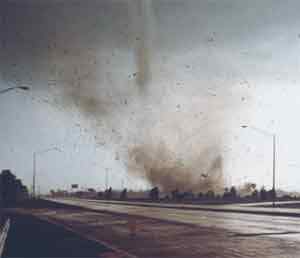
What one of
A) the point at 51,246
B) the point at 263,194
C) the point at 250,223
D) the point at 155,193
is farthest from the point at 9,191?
the point at 51,246

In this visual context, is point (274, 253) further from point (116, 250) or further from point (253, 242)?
point (116, 250)

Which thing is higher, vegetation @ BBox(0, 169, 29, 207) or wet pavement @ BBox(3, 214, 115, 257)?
wet pavement @ BBox(3, 214, 115, 257)

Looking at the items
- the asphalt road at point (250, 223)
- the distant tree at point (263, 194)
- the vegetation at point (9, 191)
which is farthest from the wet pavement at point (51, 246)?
the distant tree at point (263, 194)

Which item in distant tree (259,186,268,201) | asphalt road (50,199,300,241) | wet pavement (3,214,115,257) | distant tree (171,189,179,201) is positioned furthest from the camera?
distant tree (171,189,179,201)

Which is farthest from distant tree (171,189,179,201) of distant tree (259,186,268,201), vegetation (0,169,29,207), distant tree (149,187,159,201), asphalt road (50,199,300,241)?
asphalt road (50,199,300,241)

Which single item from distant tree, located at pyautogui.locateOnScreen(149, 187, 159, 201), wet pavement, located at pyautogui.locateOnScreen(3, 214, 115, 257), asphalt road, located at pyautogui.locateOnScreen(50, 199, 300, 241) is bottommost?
distant tree, located at pyautogui.locateOnScreen(149, 187, 159, 201)

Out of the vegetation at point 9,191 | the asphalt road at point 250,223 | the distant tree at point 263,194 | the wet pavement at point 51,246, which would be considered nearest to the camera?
the wet pavement at point 51,246

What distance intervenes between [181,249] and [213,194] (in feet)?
268

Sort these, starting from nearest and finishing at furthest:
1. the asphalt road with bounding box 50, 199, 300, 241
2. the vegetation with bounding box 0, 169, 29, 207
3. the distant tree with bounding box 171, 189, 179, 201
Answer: the asphalt road with bounding box 50, 199, 300, 241, the vegetation with bounding box 0, 169, 29, 207, the distant tree with bounding box 171, 189, 179, 201

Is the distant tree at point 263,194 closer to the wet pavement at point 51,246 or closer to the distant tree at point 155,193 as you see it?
the distant tree at point 155,193

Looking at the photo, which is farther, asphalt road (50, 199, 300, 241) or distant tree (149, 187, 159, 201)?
distant tree (149, 187, 159, 201)

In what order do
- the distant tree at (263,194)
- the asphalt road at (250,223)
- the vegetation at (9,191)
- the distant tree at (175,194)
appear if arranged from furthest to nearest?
the distant tree at (175,194) → the distant tree at (263,194) → the vegetation at (9,191) → the asphalt road at (250,223)

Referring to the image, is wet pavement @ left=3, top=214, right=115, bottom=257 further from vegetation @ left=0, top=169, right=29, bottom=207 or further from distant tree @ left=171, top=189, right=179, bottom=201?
distant tree @ left=171, top=189, right=179, bottom=201

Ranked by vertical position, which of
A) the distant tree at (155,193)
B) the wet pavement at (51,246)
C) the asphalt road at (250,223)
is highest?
the wet pavement at (51,246)
